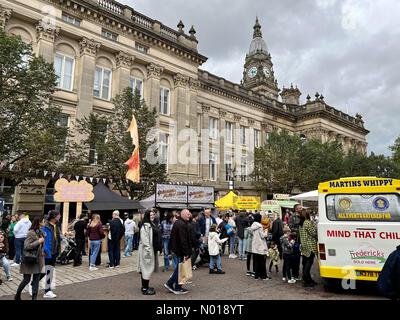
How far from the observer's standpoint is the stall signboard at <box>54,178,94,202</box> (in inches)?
545

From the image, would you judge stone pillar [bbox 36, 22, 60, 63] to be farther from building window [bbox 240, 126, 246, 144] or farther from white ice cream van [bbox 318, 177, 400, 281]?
building window [bbox 240, 126, 246, 144]

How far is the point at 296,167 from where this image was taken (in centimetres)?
3288

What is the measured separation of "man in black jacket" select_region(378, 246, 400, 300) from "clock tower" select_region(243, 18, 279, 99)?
6189 centimetres

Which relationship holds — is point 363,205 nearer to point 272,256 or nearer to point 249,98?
point 272,256

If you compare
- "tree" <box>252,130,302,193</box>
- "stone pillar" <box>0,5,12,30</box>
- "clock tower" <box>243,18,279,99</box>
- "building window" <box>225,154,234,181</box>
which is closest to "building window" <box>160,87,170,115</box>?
"building window" <box>225,154,234,181</box>

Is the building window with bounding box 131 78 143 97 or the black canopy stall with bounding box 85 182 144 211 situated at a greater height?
the building window with bounding box 131 78 143 97

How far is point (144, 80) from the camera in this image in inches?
1141

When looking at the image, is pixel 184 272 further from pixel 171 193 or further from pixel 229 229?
pixel 171 193

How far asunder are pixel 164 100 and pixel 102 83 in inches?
252

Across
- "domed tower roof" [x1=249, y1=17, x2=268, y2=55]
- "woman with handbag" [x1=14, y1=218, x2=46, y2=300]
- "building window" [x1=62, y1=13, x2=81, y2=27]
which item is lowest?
"woman with handbag" [x1=14, y1=218, x2=46, y2=300]

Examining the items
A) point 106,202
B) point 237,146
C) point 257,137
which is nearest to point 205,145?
point 237,146

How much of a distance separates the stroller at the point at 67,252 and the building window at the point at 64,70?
1561 cm

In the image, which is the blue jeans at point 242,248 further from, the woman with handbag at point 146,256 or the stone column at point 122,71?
the stone column at point 122,71

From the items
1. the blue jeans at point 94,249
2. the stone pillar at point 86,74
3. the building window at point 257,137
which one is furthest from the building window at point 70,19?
the building window at point 257,137
